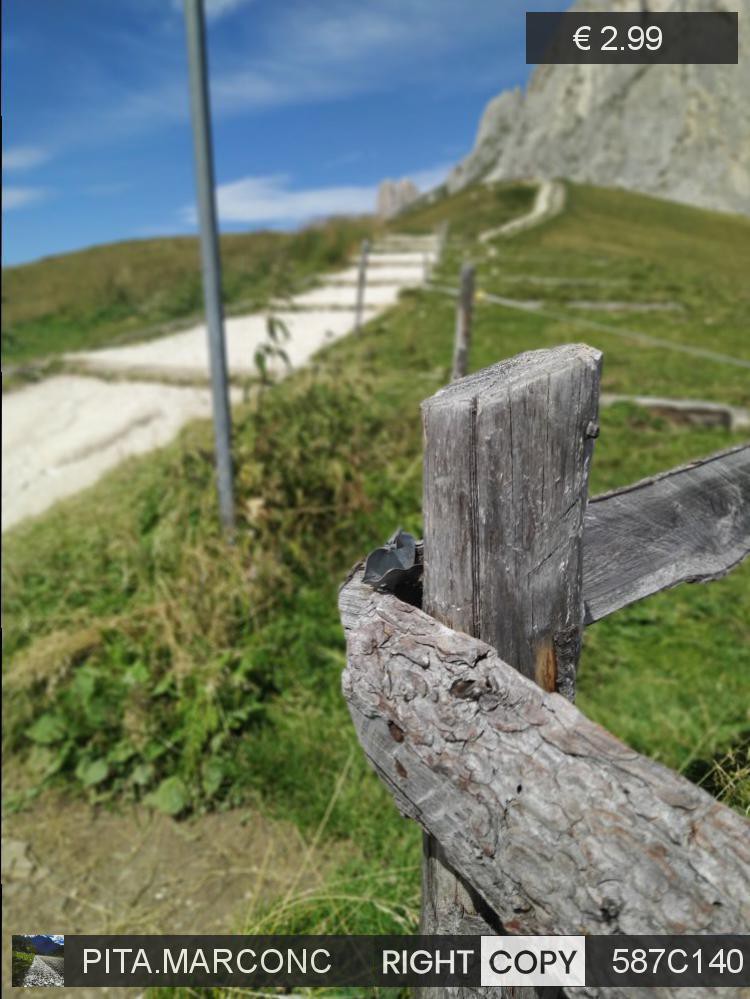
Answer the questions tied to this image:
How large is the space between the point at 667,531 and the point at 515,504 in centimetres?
55

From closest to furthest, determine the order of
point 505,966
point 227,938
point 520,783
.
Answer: point 520,783 → point 505,966 → point 227,938

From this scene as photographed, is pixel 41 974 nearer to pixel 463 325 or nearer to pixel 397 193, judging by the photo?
pixel 463 325

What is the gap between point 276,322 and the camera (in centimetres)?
415

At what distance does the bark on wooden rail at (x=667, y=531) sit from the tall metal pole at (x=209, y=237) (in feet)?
8.86

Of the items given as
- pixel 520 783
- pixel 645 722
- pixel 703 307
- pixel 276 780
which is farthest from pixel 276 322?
pixel 703 307

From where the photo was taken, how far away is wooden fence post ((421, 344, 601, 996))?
3.46ft

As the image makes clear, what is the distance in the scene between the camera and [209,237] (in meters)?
3.59

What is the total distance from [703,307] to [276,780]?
46.3 ft

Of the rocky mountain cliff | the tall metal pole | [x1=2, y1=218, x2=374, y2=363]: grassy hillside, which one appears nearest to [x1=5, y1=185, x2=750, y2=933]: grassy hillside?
the tall metal pole

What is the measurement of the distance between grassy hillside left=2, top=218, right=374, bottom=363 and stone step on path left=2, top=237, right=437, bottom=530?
33.3 inches

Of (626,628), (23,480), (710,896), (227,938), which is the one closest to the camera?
(710,896)

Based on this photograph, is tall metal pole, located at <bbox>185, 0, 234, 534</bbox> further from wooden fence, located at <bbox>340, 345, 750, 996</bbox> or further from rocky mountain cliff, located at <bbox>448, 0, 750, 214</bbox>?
rocky mountain cliff, located at <bbox>448, 0, 750, 214</bbox>

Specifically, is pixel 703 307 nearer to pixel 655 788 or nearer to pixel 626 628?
pixel 626 628

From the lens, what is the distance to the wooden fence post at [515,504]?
1055 millimetres
